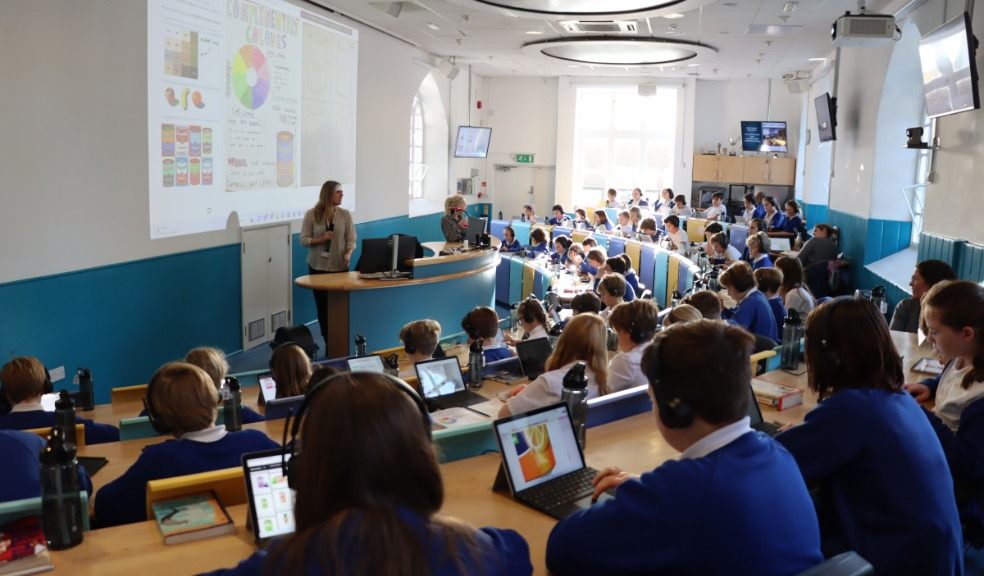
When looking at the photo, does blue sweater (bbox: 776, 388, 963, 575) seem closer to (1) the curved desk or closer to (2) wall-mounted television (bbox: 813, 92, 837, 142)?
(1) the curved desk

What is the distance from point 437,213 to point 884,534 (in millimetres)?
12650

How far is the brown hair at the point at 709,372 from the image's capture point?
1813 millimetres

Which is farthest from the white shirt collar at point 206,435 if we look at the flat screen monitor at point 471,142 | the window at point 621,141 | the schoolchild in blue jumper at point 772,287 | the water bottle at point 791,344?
the window at point 621,141

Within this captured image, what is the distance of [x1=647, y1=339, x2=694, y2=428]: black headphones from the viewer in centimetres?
183

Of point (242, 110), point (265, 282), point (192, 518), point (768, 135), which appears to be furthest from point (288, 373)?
point (768, 135)

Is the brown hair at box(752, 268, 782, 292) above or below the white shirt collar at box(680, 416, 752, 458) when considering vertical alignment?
below

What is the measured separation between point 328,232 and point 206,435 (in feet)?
17.6

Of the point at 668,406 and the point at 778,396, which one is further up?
the point at 668,406

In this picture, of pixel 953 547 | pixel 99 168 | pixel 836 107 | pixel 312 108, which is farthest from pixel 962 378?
pixel 836 107

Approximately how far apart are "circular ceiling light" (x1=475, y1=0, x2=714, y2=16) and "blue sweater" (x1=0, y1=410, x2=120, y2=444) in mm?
6670

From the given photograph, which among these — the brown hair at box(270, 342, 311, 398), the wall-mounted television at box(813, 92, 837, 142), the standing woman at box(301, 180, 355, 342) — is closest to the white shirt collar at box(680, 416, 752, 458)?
the brown hair at box(270, 342, 311, 398)

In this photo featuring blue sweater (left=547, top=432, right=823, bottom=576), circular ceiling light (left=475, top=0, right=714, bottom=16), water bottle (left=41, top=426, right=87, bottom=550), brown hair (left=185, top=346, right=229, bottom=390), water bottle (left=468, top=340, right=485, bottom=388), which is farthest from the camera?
circular ceiling light (left=475, top=0, right=714, bottom=16)

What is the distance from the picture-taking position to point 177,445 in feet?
8.36

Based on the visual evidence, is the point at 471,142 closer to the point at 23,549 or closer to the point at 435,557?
the point at 23,549
